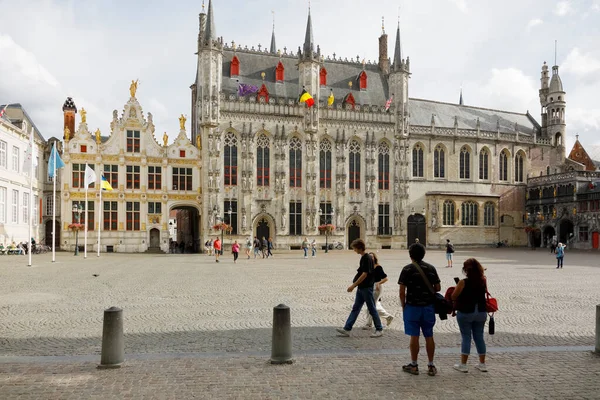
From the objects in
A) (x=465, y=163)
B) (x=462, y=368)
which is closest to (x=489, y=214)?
(x=465, y=163)

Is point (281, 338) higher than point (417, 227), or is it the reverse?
point (417, 227)

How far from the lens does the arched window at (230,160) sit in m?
51.6

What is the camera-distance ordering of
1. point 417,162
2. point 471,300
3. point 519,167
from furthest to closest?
1. point 519,167
2. point 417,162
3. point 471,300

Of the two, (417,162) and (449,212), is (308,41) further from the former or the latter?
(449,212)

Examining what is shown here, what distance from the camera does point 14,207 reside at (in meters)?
43.8

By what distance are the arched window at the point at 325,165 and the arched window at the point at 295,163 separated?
7.23 feet

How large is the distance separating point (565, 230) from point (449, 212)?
1368cm

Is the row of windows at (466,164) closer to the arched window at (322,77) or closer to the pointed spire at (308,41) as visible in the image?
Result: the arched window at (322,77)

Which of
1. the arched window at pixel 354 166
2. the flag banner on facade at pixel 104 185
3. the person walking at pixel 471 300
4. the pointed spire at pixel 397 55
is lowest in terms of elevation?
the person walking at pixel 471 300

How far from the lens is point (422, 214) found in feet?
189

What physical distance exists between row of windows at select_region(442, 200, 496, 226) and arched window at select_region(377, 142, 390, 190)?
7258 mm

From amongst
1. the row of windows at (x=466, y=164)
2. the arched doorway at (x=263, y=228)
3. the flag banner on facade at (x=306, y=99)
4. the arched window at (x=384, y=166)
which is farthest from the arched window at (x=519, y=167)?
the arched doorway at (x=263, y=228)

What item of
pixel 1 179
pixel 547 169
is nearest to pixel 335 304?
pixel 1 179

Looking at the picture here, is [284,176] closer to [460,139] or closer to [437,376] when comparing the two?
[460,139]
